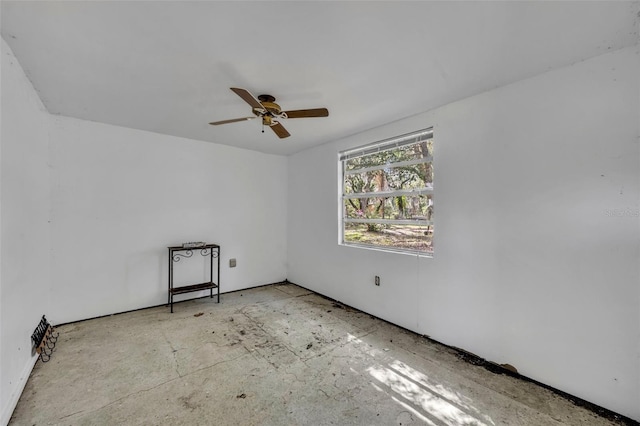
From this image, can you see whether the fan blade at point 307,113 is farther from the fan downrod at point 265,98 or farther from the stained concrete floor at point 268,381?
the stained concrete floor at point 268,381

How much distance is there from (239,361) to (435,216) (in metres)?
2.28

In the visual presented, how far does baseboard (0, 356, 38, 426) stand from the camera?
1597 mm

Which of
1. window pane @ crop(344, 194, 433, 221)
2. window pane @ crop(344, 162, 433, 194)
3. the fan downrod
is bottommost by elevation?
window pane @ crop(344, 194, 433, 221)

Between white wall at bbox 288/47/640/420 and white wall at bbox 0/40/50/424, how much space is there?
127 inches

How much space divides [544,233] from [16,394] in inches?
154

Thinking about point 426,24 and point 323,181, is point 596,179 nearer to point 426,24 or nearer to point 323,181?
point 426,24

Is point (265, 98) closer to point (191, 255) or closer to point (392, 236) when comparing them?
point (392, 236)

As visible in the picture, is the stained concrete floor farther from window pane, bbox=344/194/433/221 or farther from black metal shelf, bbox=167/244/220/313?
window pane, bbox=344/194/433/221

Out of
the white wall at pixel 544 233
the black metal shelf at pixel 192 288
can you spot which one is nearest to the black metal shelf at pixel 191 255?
the black metal shelf at pixel 192 288

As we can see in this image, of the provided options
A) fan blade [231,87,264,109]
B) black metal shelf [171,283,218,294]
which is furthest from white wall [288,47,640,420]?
black metal shelf [171,283,218,294]

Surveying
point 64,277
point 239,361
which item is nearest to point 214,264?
point 64,277

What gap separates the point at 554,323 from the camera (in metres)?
1.94

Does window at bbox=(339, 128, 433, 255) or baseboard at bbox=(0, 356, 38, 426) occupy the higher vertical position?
window at bbox=(339, 128, 433, 255)

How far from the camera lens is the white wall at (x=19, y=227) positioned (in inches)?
67.8
